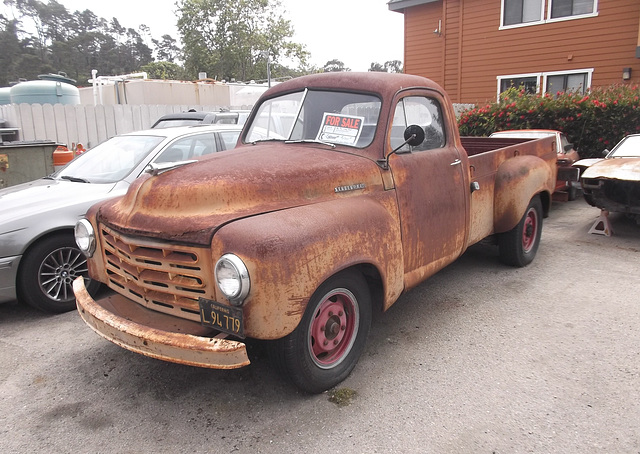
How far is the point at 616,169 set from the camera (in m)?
6.41

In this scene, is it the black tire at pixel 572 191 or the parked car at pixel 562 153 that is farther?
the black tire at pixel 572 191

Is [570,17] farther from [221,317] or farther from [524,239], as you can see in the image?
[221,317]

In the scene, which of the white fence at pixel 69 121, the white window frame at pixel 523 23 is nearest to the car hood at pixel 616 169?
the white window frame at pixel 523 23

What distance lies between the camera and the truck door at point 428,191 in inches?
142

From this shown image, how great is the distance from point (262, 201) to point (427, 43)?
15.5m

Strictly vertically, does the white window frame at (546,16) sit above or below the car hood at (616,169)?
above

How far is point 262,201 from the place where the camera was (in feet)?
9.48

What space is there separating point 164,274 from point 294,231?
0.85 meters

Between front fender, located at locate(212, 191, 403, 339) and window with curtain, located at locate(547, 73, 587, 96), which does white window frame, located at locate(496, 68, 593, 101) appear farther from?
front fender, located at locate(212, 191, 403, 339)

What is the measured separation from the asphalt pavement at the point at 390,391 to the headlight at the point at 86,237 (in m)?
0.89

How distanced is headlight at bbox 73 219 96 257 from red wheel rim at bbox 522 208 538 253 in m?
4.50

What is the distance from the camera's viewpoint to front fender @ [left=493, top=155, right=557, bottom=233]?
488 centimetres

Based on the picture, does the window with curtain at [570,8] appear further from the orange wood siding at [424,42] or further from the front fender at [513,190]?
the front fender at [513,190]

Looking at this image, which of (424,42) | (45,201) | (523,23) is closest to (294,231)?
(45,201)
